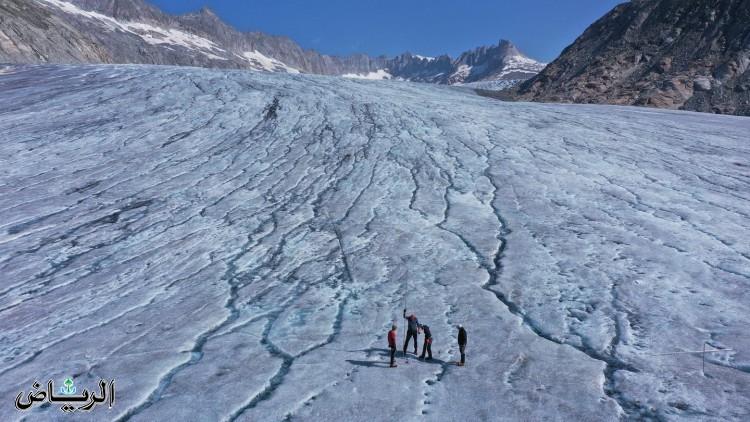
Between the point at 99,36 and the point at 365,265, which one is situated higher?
the point at 99,36

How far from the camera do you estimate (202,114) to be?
56.9 ft

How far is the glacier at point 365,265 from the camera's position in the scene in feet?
18.2

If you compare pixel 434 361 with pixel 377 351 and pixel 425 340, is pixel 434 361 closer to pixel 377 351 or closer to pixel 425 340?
pixel 425 340

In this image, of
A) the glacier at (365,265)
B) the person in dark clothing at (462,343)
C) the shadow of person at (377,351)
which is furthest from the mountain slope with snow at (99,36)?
the person in dark clothing at (462,343)

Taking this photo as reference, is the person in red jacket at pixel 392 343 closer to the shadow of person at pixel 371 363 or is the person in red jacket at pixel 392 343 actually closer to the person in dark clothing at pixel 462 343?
the shadow of person at pixel 371 363

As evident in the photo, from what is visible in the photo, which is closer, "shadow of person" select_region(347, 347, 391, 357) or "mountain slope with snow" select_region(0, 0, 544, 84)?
"shadow of person" select_region(347, 347, 391, 357)

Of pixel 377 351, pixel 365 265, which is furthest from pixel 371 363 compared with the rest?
pixel 365 265

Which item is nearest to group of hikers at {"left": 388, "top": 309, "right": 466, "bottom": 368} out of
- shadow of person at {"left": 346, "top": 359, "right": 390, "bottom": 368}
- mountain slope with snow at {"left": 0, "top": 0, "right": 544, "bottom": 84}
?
shadow of person at {"left": 346, "top": 359, "right": 390, "bottom": 368}

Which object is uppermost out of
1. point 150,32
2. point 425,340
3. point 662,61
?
point 150,32

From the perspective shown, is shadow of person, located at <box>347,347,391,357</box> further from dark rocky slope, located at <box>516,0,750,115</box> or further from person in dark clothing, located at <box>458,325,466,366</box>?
dark rocky slope, located at <box>516,0,750,115</box>

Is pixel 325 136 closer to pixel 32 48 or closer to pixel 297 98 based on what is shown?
pixel 297 98

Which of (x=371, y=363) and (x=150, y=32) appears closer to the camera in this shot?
(x=371, y=363)

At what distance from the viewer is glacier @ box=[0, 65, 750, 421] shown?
5559mm

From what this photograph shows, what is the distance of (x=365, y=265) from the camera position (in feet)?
28.7
